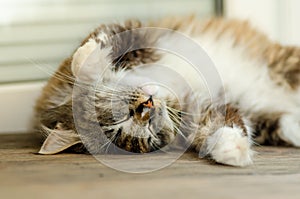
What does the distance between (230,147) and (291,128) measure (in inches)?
14.7

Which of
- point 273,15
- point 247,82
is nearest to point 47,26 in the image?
point 247,82

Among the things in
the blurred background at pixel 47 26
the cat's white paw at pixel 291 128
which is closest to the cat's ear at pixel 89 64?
the blurred background at pixel 47 26

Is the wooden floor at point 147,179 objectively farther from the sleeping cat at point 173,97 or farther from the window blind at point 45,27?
the window blind at point 45,27

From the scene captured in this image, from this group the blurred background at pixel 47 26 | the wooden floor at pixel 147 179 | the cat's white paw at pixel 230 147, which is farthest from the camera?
the blurred background at pixel 47 26

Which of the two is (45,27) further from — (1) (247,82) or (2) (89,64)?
(1) (247,82)

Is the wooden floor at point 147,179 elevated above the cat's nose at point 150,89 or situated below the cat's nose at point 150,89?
below

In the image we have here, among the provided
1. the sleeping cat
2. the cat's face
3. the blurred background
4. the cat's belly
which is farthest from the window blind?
the cat's face

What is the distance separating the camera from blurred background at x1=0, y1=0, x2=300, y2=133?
2.01 m

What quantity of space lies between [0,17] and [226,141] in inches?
42.2

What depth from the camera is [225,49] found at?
1776 millimetres

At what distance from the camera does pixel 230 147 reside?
4.63 ft

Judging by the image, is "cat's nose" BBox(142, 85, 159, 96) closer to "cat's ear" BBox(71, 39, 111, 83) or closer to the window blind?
"cat's ear" BBox(71, 39, 111, 83)

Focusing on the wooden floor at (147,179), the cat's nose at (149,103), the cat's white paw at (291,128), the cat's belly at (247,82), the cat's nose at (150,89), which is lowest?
the wooden floor at (147,179)

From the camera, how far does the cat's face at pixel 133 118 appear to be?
1464mm
